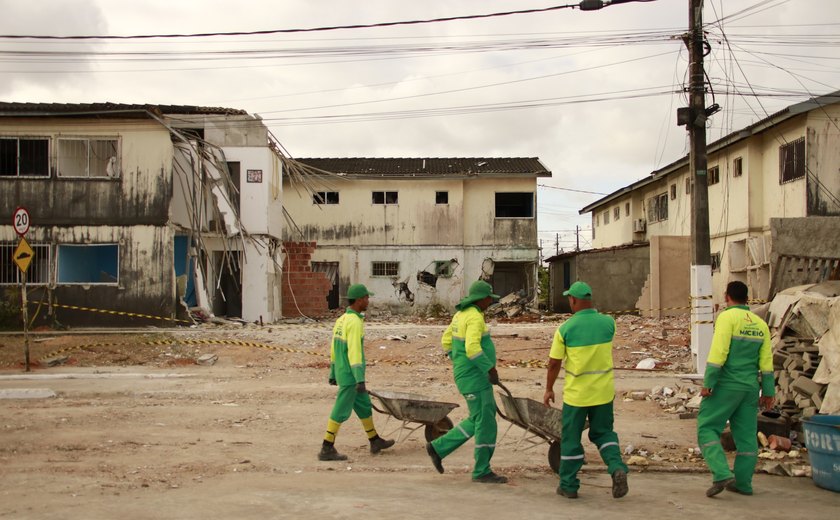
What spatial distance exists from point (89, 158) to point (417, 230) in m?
15.3

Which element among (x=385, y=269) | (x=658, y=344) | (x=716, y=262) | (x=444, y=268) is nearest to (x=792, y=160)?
(x=716, y=262)

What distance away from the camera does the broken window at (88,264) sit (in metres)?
24.4

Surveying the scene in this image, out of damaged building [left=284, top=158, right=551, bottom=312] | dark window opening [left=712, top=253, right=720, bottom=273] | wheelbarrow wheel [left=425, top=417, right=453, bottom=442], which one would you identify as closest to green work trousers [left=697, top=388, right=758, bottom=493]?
wheelbarrow wheel [left=425, top=417, right=453, bottom=442]

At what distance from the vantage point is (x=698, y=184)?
14555 mm

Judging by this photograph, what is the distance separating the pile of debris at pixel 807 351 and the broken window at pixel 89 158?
19329 mm

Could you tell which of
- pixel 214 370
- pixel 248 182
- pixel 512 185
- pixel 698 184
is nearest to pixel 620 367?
pixel 698 184

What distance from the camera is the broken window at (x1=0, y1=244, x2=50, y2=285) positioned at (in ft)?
79.0

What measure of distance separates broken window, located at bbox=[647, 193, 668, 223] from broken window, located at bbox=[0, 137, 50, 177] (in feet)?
77.8

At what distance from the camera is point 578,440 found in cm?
694

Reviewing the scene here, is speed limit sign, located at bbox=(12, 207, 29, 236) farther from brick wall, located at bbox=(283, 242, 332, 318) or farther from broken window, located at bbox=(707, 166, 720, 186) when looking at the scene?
broken window, located at bbox=(707, 166, 720, 186)

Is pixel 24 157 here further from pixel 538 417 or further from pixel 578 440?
pixel 578 440

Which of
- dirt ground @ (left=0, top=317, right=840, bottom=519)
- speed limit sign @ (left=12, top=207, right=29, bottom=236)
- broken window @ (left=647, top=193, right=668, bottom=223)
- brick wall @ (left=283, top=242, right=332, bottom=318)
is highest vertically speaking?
broken window @ (left=647, top=193, right=668, bottom=223)

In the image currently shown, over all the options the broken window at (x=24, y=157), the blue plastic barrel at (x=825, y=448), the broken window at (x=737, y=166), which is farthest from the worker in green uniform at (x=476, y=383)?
the broken window at (x=737, y=166)

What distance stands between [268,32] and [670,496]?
13165 mm
